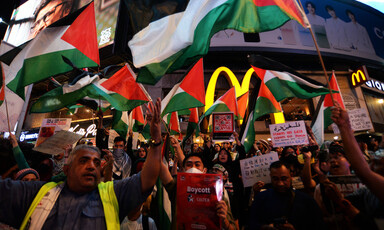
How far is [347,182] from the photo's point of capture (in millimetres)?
1822

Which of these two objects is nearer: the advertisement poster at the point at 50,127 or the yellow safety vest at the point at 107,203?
the yellow safety vest at the point at 107,203

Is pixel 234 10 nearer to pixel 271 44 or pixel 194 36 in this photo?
pixel 194 36

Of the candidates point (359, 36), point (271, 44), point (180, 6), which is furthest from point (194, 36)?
point (359, 36)

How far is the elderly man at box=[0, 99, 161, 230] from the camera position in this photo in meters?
1.54

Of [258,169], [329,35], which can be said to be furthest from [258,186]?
[329,35]

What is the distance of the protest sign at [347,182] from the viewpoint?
5.93ft

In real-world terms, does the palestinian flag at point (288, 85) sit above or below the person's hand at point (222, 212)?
above

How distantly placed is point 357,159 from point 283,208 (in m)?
0.96

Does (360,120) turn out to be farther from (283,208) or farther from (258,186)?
(283,208)

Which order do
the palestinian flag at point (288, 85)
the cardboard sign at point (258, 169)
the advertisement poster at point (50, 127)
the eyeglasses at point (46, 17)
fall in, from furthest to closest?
the eyeglasses at point (46, 17)
the advertisement poster at point (50, 127)
the palestinian flag at point (288, 85)
the cardboard sign at point (258, 169)

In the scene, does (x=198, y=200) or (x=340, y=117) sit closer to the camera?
(x=340, y=117)

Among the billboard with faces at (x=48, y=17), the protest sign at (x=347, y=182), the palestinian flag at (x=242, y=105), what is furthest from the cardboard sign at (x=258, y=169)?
the billboard with faces at (x=48, y=17)

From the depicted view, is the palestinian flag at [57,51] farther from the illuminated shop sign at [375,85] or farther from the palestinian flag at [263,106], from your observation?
the illuminated shop sign at [375,85]

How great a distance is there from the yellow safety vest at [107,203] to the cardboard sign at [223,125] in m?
4.17
